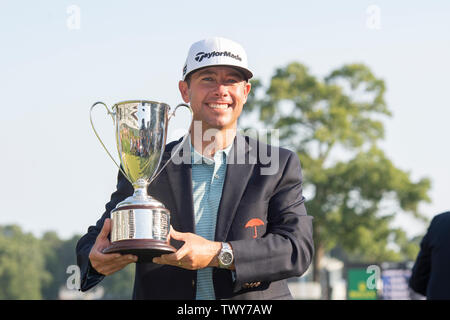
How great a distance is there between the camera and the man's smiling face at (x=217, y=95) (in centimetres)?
361

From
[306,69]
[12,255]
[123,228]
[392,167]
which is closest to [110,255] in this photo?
[123,228]

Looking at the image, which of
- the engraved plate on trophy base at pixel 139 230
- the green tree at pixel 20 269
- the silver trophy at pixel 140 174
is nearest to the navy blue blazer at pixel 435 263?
the silver trophy at pixel 140 174

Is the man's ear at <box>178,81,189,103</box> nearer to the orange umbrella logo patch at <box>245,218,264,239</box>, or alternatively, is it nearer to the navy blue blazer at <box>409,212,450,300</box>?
the orange umbrella logo patch at <box>245,218,264,239</box>

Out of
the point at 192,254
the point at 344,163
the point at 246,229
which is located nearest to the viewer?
the point at 192,254

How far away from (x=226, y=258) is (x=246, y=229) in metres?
0.27

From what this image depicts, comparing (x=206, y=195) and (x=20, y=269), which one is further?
(x=20, y=269)

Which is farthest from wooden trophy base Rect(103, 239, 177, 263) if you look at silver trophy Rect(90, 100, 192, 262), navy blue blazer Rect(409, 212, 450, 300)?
navy blue blazer Rect(409, 212, 450, 300)

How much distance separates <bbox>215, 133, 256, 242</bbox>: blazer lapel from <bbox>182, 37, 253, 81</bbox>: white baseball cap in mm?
421

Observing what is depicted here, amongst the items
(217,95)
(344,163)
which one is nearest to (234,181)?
(217,95)

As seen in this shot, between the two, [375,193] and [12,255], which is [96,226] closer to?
[375,193]

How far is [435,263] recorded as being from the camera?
4691mm

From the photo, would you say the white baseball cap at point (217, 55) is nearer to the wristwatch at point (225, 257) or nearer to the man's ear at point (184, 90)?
the man's ear at point (184, 90)

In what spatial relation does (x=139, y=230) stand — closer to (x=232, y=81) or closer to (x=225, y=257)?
(x=225, y=257)
